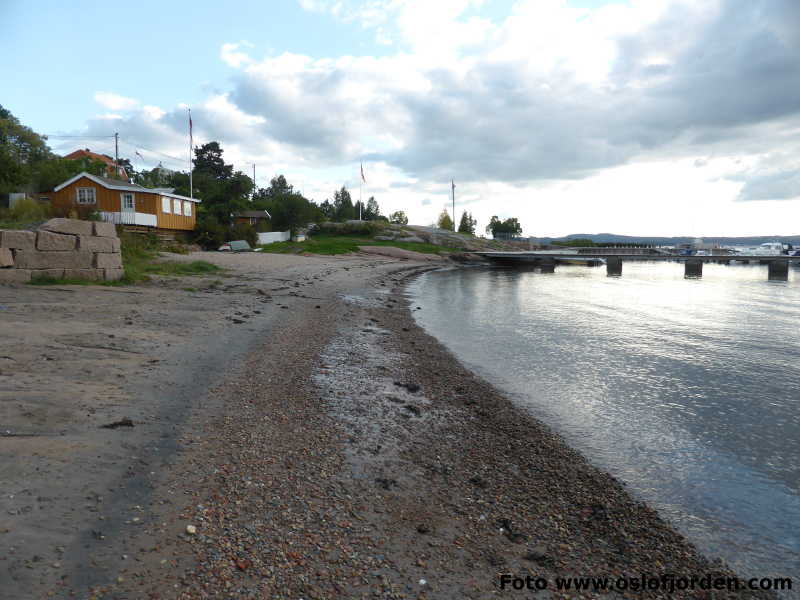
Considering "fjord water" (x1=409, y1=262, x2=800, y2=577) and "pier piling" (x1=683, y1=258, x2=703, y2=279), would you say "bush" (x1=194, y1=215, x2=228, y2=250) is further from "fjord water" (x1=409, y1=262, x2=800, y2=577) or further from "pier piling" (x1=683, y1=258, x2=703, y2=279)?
"pier piling" (x1=683, y1=258, x2=703, y2=279)

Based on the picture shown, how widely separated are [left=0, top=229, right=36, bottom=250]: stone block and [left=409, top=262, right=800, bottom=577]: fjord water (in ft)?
40.7

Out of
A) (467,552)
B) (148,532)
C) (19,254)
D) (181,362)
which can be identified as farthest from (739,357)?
(19,254)

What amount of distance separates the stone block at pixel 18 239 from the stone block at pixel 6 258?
0.59ft

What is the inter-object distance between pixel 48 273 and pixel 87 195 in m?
33.9

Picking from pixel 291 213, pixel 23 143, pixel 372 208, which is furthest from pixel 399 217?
pixel 23 143

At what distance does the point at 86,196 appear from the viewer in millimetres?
43719

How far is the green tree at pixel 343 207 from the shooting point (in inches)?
4301

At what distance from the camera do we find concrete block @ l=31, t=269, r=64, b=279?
15023 mm

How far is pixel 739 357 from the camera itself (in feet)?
45.7

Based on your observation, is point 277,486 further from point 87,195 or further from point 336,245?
point 336,245

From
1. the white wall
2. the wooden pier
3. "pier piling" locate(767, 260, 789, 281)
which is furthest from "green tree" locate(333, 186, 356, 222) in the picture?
"pier piling" locate(767, 260, 789, 281)

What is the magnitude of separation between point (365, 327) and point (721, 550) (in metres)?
11.4

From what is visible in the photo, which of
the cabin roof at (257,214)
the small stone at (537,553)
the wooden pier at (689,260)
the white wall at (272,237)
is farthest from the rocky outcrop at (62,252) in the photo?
the cabin roof at (257,214)

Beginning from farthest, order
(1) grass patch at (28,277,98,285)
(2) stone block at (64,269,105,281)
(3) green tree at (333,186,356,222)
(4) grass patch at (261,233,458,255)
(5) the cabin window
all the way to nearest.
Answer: (3) green tree at (333,186,356,222) → (4) grass patch at (261,233,458,255) → (5) the cabin window → (2) stone block at (64,269,105,281) → (1) grass patch at (28,277,98,285)
